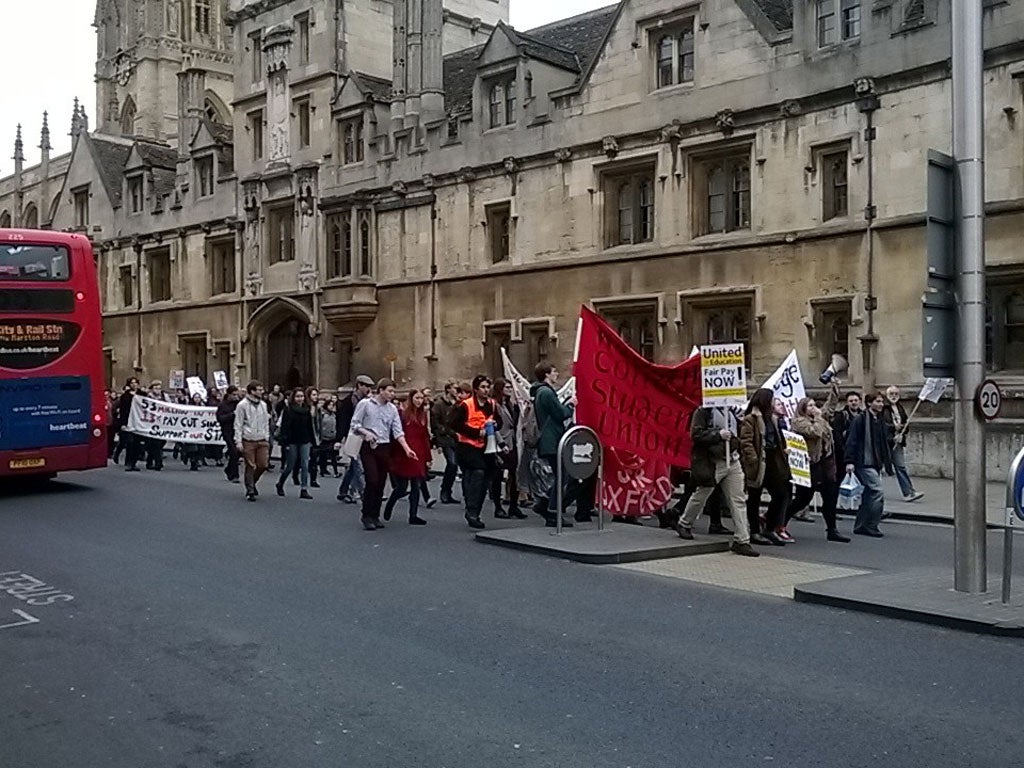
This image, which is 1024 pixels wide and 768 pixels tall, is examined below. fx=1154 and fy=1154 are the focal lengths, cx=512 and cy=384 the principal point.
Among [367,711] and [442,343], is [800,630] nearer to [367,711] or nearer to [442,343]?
[367,711]

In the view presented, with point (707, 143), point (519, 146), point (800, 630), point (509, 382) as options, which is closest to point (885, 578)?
point (800, 630)

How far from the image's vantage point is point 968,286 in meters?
8.91

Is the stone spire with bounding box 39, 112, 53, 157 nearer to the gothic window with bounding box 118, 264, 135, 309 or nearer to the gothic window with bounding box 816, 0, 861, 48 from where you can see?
the gothic window with bounding box 118, 264, 135, 309

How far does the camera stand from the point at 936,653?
7.24 meters

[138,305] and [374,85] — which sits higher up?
[374,85]

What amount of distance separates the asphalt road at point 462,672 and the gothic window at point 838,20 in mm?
14505

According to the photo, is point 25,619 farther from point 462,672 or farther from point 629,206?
point 629,206

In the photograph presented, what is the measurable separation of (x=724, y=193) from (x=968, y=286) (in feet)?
49.8

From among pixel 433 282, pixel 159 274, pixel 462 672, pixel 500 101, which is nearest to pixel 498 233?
pixel 433 282

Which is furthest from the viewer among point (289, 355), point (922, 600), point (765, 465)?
point (289, 355)

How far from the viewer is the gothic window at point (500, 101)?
2800 centimetres

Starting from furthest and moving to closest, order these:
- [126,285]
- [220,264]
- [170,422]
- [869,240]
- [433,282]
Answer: [126,285] → [220,264] → [433,282] → [170,422] → [869,240]

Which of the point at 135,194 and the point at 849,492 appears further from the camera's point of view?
the point at 135,194

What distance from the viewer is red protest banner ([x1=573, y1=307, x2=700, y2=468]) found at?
1265 centimetres
